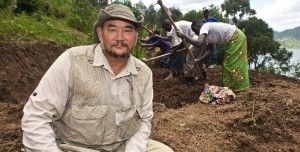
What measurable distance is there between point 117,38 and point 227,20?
2266cm

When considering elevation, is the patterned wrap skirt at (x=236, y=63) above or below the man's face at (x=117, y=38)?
below

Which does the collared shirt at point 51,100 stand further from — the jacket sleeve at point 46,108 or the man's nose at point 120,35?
the man's nose at point 120,35

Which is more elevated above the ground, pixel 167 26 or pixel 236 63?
pixel 167 26

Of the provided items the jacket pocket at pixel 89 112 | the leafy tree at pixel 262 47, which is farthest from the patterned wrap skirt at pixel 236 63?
the leafy tree at pixel 262 47

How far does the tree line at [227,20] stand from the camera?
38.4 feet

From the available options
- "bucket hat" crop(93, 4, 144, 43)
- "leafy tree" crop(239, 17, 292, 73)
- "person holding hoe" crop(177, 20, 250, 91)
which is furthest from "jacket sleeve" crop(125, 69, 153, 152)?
"leafy tree" crop(239, 17, 292, 73)

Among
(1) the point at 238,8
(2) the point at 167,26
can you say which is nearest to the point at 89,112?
(2) the point at 167,26

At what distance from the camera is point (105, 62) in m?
2.25

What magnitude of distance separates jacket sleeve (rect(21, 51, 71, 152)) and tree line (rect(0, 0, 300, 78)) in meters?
8.52

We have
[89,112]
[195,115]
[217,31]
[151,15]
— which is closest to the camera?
[89,112]

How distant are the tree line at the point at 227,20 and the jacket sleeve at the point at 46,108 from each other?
852 centimetres

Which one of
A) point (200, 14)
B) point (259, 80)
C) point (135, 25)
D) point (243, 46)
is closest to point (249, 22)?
point (200, 14)

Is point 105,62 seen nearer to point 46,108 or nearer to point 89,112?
point 89,112

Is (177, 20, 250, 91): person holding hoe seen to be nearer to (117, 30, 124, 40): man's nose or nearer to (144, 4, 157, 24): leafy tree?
(117, 30, 124, 40): man's nose
